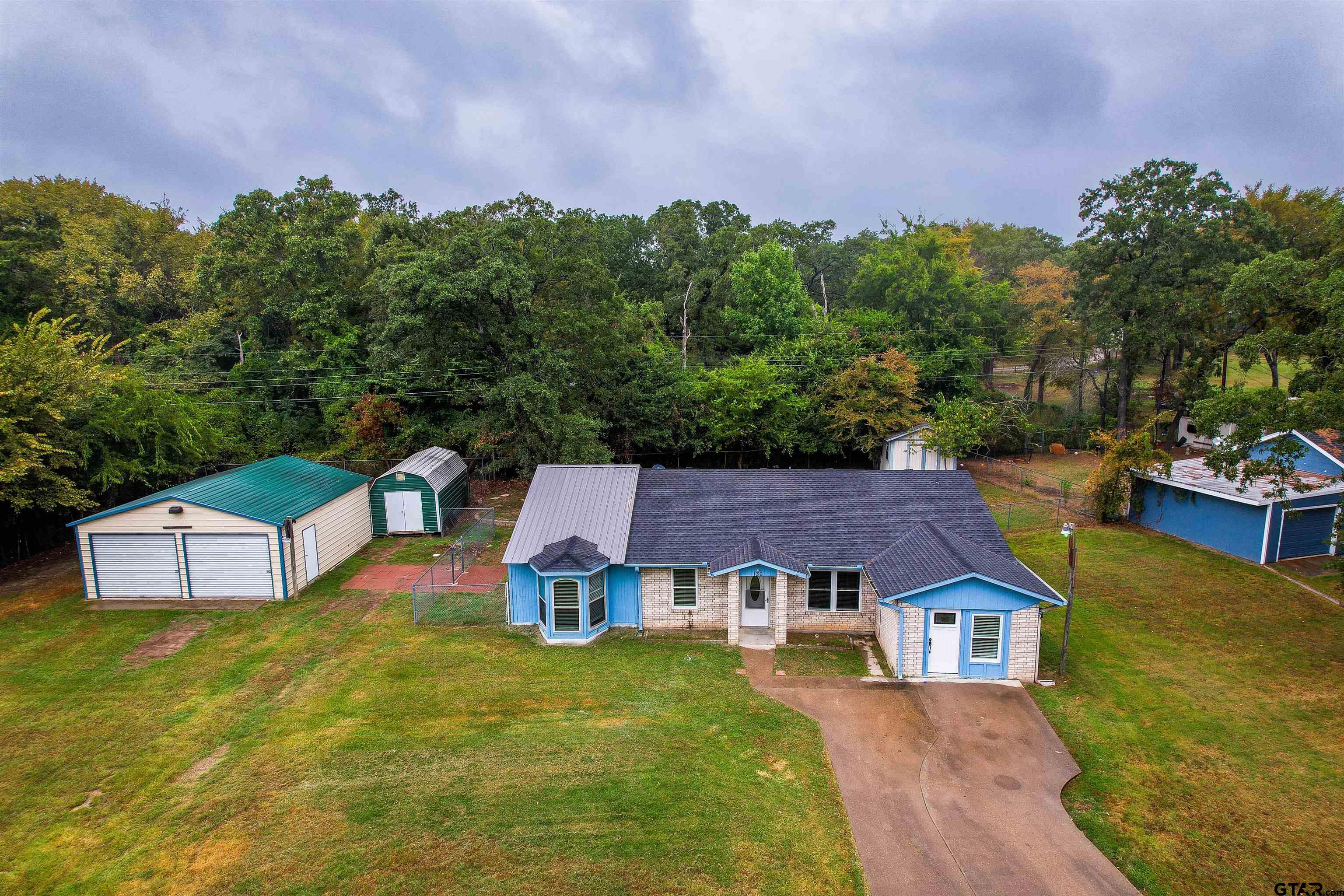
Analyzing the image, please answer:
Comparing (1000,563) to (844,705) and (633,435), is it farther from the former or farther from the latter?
(633,435)

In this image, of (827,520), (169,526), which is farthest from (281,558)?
(827,520)

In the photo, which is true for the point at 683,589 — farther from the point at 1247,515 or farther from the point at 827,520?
the point at 1247,515

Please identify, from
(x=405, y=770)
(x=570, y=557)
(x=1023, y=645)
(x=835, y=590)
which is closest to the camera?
(x=405, y=770)

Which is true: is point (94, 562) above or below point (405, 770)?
above

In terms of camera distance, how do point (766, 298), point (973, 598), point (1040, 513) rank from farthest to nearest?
point (766, 298), point (1040, 513), point (973, 598)

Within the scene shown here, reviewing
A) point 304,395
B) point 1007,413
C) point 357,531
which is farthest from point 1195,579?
point 304,395

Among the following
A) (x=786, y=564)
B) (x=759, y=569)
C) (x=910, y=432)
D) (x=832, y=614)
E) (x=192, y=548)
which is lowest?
(x=832, y=614)

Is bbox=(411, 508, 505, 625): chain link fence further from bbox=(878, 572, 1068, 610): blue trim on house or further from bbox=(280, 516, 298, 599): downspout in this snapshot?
bbox=(878, 572, 1068, 610): blue trim on house
